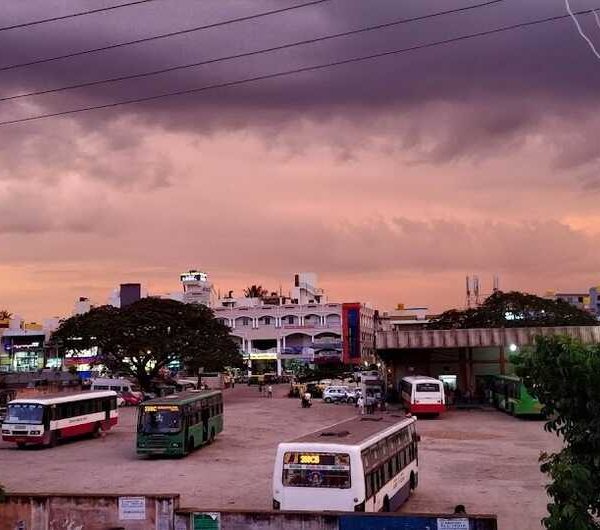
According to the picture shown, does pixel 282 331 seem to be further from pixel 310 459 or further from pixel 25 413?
pixel 310 459

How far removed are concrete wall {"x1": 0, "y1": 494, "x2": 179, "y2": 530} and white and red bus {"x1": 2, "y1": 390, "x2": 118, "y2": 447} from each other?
18687mm

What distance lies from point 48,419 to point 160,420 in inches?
280

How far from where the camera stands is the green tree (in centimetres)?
843

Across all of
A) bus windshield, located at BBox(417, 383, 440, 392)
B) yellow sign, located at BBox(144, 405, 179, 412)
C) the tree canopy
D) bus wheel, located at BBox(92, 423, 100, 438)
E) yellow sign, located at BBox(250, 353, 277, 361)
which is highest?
the tree canopy

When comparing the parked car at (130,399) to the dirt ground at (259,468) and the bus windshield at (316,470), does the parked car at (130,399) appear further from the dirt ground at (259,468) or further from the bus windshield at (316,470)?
the bus windshield at (316,470)

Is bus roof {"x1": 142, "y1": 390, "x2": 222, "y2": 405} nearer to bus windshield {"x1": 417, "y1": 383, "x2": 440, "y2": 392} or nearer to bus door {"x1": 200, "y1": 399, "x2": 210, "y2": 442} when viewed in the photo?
bus door {"x1": 200, "y1": 399, "x2": 210, "y2": 442}

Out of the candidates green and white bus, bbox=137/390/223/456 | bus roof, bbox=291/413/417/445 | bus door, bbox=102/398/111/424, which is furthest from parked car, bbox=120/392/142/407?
bus roof, bbox=291/413/417/445

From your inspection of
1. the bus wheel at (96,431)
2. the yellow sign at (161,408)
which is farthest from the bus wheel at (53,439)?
the yellow sign at (161,408)

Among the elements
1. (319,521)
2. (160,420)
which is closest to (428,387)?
(160,420)

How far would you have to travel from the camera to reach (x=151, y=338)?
64.2m

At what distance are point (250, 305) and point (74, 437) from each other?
292ft

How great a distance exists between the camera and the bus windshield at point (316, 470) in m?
15.6

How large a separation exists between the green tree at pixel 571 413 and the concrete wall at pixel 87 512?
7.96m

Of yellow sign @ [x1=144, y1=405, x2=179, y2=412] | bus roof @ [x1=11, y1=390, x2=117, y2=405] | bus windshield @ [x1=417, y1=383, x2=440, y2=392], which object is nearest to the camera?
yellow sign @ [x1=144, y1=405, x2=179, y2=412]
